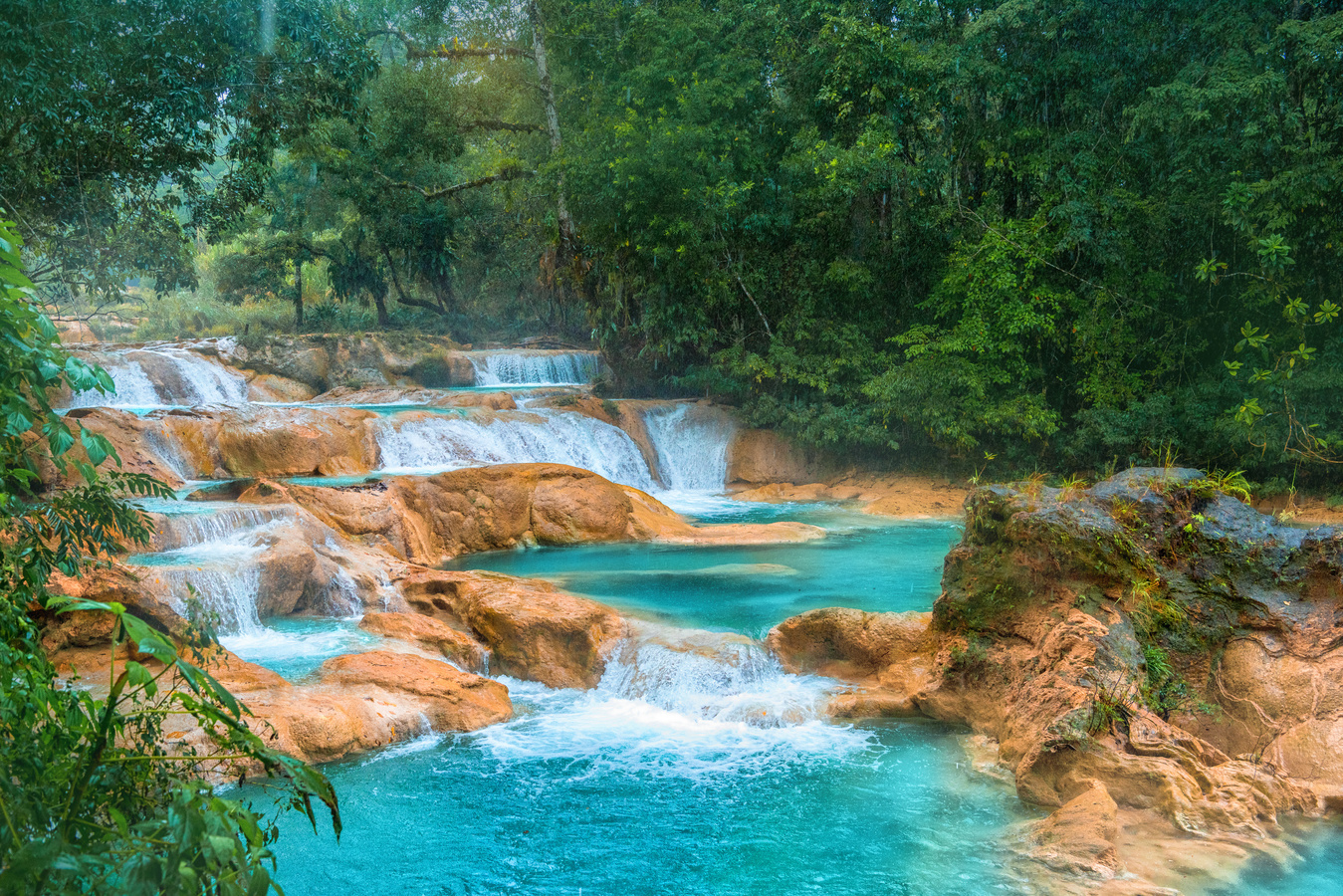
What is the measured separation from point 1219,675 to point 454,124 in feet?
54.4

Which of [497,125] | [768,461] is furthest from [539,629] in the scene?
[497,125]

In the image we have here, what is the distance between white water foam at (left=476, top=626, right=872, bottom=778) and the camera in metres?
5.99

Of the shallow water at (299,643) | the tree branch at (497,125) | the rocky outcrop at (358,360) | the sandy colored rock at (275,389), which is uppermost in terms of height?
the tree branch at (497,125)

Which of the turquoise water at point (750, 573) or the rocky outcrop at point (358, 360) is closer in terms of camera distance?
the turquoise water at point (750, 573)

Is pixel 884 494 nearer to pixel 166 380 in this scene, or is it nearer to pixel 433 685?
pixel 433 685

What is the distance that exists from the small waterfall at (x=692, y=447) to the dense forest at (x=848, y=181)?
2.67 feet

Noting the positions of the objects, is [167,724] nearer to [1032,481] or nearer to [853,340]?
[1032,481]

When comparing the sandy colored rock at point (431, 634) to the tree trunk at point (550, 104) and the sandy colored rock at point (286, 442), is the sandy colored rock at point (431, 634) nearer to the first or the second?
the sandy colored rock at point (286, 442)

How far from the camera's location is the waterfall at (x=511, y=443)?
14.4 metres

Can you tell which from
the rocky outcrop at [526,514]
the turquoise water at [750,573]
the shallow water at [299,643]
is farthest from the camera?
the rocky outcrop at [526,514]

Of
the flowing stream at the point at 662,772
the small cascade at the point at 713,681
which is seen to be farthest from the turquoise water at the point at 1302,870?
the small cascade at the point at 713,681

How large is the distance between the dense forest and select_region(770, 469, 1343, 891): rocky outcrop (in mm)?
5764

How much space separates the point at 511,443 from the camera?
15.1 metres

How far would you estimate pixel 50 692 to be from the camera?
192cm
